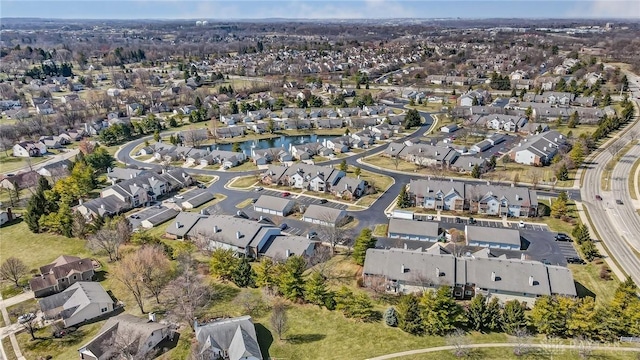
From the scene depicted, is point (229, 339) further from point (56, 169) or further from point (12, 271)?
point (56, 169)

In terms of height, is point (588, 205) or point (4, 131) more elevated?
point (4, 131)

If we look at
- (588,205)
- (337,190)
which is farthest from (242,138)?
(588,205)

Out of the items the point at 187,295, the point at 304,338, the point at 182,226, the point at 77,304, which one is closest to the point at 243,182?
the point at 182,226

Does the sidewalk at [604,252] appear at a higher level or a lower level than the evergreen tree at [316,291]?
lower

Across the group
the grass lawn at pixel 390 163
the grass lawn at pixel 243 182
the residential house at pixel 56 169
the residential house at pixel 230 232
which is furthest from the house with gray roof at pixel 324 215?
the residential house at pixel 56 169

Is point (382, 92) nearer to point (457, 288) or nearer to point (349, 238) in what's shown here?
point (349, 238)

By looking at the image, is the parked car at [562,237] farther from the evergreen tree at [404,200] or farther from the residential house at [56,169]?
the residential house at [56,169]
